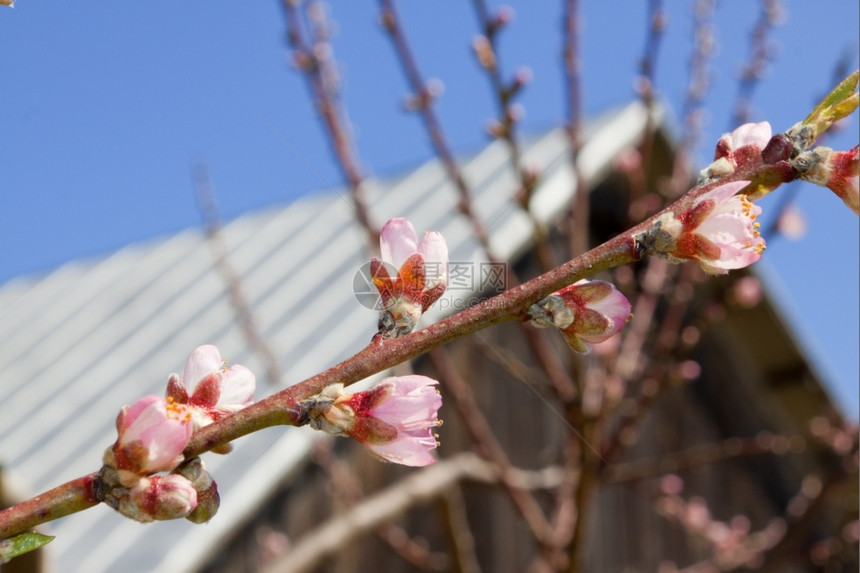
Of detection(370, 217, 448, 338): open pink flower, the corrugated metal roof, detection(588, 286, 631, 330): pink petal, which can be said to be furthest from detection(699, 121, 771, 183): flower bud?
the corrugated metal roof

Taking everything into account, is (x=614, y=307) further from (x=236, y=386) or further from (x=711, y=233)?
(x=236, y=386)

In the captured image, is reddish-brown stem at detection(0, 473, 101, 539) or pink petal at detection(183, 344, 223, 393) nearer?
reddish-brown stem at detection(0, 473, 101, 539)

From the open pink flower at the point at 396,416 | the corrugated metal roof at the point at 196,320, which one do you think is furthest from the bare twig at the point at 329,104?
the open pink flower at the point at 396,416

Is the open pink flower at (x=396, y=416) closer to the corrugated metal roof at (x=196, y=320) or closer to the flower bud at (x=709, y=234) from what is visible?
the flower bud at (x=709, y=234)

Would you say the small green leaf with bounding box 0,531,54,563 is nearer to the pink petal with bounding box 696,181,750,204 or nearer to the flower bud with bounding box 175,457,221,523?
the flower bud with bounding box 175,457,221,523

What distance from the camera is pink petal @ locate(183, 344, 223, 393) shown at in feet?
2.35

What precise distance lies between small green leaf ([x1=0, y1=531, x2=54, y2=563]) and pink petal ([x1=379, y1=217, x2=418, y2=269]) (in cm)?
33

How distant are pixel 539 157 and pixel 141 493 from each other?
170 inches

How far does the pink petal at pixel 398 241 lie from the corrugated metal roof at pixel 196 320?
128 centimetres

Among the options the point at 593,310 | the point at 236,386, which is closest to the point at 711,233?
the point at 593,310

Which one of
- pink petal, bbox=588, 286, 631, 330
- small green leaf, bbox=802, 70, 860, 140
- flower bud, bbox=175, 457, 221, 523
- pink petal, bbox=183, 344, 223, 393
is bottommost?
pink petal, bbox=588, 286, 631, 330

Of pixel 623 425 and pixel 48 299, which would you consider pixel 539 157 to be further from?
pixel 48 299

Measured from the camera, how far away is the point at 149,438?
586mm

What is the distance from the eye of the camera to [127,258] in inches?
240
